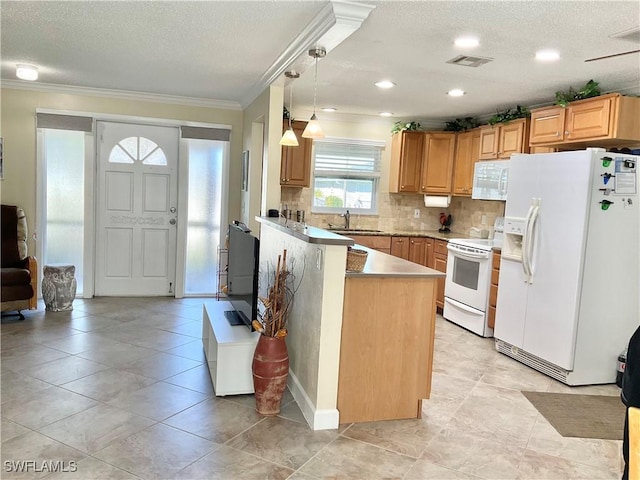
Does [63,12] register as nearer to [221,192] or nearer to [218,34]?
[218,34]

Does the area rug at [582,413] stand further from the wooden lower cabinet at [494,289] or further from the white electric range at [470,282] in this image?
the white electric range at [470,282]

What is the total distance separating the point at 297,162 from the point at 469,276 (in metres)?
2.45

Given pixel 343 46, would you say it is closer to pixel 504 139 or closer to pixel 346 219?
pixel 504 139

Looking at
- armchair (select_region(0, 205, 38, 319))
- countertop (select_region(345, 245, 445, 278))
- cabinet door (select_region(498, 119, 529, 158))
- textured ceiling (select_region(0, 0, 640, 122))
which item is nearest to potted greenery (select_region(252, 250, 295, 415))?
countertop (select_region(345, 245, 445, 278))

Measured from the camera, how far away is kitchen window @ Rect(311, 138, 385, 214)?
6.49m

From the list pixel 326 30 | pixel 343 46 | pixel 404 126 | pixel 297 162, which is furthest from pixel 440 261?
pixel 326 30

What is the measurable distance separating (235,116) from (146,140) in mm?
1102

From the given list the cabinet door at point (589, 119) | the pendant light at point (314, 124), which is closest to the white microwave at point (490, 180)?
the cabinet door at point (589, 119)

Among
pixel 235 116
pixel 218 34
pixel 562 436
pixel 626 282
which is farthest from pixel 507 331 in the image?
pixel 235 116

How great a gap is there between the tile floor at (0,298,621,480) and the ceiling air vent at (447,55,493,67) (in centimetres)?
240

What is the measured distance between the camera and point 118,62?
421 centimetres

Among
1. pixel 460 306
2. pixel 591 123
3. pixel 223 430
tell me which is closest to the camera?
pixel 223 430

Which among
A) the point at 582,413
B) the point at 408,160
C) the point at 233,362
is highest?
the point at 408,160

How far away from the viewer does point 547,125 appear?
A: 14.9 feet
